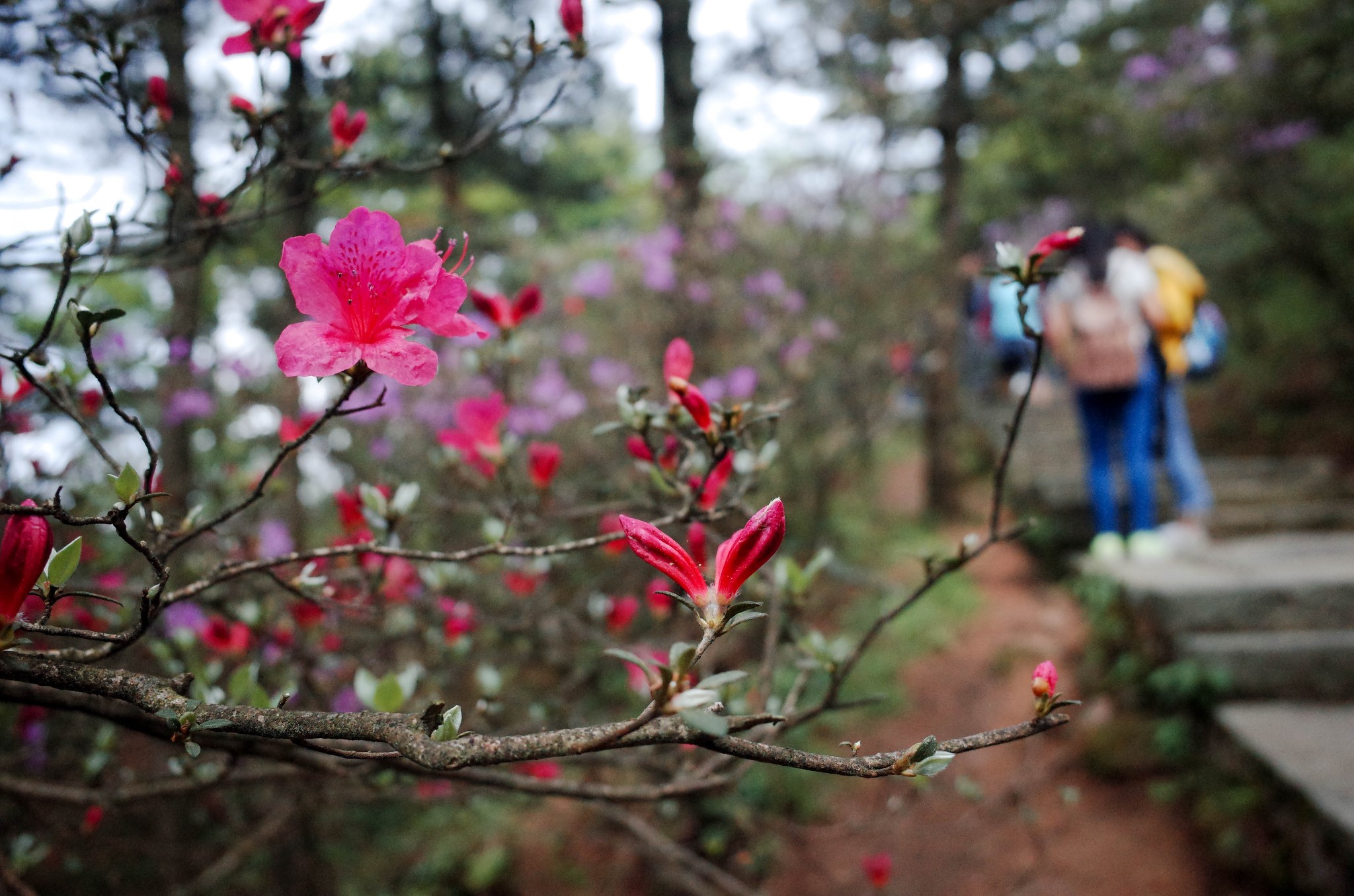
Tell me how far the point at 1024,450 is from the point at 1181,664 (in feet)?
10.7

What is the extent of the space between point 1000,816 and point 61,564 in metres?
3.20

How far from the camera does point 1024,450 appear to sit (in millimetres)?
5820

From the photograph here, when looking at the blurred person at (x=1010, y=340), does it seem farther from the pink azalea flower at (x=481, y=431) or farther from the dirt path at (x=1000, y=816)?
the pink azalea flower at (x=481, y=431)

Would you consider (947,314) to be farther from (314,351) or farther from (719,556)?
(314,351)

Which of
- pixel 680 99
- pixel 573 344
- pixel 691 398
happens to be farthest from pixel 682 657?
pixel 573 344

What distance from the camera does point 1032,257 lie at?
0.96 meters

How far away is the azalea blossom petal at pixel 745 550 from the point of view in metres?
0.70

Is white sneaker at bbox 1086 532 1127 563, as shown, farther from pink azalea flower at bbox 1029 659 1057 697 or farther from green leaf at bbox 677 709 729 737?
green leaf at bbox 677 709 729 737

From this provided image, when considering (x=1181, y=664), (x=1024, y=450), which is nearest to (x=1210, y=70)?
(x=1024, y=450)

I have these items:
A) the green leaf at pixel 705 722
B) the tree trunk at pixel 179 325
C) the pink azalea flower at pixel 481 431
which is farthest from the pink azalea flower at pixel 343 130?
the green leaf at pixel 705 722

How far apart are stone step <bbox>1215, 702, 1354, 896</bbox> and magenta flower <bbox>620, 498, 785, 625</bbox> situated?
2091 mm

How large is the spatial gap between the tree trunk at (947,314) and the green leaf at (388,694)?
4592 mm

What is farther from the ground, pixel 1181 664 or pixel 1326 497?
pixel 1326 497

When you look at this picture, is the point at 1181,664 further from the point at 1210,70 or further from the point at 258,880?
the point at 1210,70
